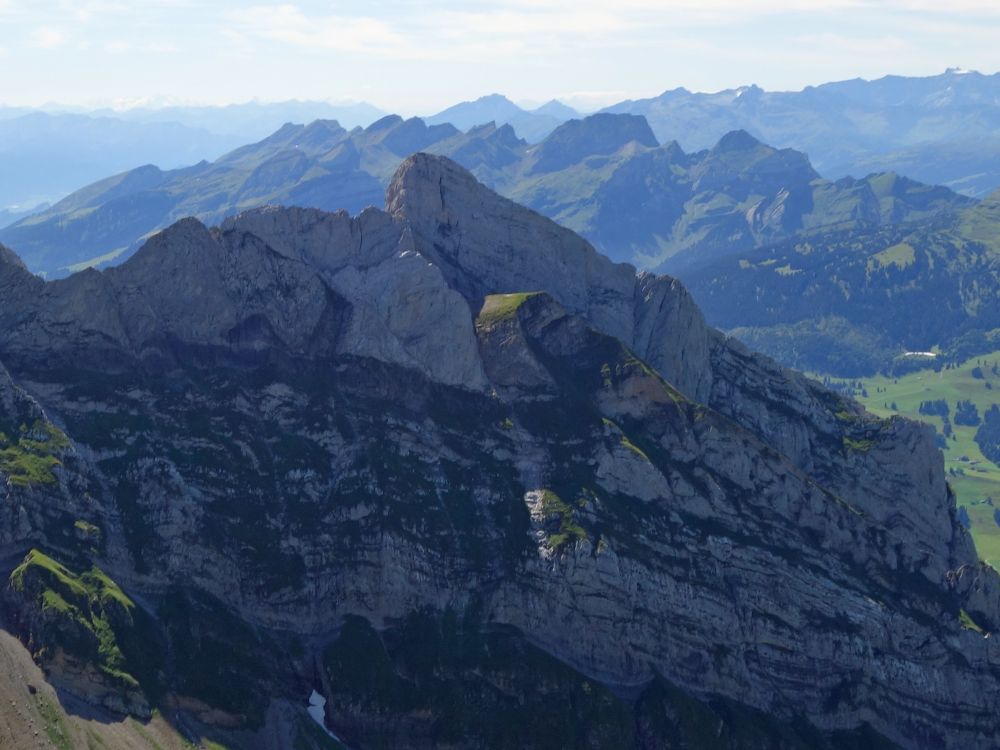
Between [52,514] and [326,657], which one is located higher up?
[52,514]

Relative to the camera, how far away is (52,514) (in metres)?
193

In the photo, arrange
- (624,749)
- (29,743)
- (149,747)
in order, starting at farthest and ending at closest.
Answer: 1. (624,749)
2. (149,747)
3. (29,743)

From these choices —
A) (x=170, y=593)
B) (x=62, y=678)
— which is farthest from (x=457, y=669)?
(x=62, y=678)

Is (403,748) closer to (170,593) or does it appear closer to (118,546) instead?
(170,593)

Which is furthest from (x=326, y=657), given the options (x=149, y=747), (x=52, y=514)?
(x=52, y=514)

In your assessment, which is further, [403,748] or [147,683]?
[403,748]

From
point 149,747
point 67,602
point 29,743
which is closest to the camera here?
point 29,743

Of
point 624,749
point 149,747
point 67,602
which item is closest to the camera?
point 149,747

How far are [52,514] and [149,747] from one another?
1849 inches

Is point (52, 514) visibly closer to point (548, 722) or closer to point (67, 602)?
point (67, 602)

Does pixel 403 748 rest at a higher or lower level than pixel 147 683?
lower

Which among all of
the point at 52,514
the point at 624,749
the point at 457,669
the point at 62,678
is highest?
the point at 52,514

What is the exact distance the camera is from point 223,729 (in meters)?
181

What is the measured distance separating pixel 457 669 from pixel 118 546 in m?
62.4
